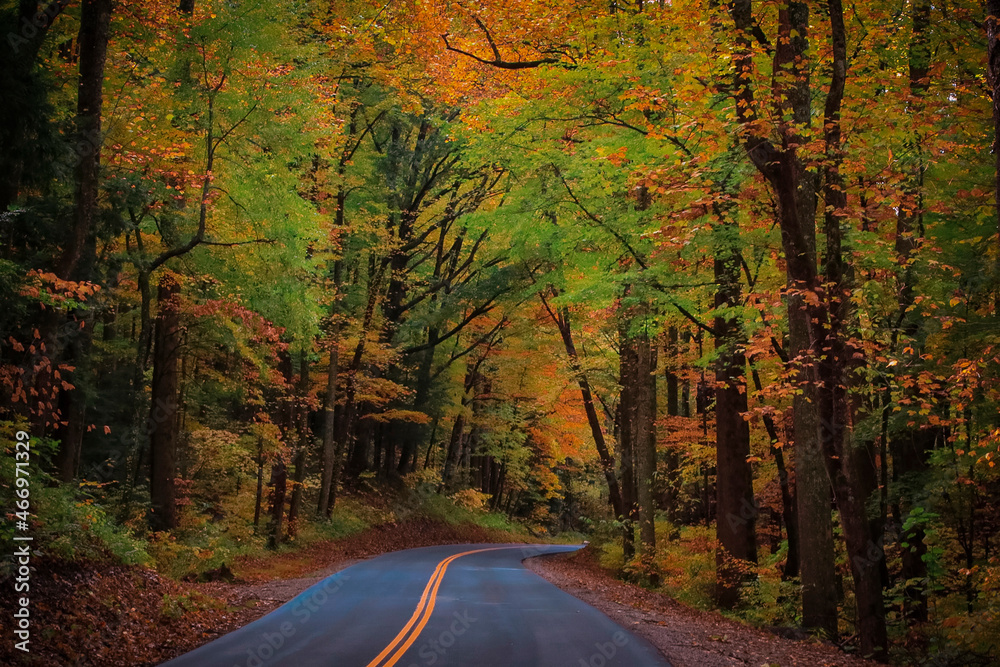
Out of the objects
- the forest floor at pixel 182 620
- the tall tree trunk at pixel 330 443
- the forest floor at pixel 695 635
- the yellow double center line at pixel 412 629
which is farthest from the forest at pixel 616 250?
the yellow double center line at pixel 412 629

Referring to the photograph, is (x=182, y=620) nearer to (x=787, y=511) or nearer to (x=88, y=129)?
(x=88, y=129)

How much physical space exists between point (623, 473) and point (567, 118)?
14.2 metres

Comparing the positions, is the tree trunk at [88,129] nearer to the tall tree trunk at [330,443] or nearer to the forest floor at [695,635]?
the forest floor at [695,635]

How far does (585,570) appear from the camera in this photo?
76.6 ft

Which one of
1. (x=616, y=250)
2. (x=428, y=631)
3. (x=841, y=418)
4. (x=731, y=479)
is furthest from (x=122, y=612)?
(x=616, y=250)

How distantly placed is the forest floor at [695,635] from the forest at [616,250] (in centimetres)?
83

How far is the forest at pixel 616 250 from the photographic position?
9.88 m

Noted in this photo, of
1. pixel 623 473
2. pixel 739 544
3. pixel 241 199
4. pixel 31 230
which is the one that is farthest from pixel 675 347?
pixel 31 230

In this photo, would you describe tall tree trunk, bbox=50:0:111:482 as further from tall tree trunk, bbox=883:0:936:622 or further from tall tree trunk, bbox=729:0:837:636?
tall tree trunk, bbox=883:0:936:622

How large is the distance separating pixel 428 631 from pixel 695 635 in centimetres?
432

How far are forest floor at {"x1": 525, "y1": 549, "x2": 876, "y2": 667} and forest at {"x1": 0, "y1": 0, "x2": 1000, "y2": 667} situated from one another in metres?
0.83

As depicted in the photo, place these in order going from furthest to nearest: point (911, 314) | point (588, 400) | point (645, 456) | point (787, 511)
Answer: point (588, 400) < point (787, 511) < point (645, 456) < point (911, 314)

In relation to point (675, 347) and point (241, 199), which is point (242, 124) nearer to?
point (241, 199)

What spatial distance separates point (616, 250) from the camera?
57.0 feet
